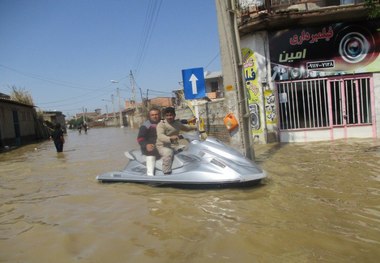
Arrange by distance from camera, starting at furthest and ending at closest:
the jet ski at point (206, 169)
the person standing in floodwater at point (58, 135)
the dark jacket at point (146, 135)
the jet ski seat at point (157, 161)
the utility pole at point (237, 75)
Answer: the person standing in floodwater at point (58, 135)
the utility pole at point (237, 75)
the dark jacket at point (146, 135)
the jet ski seat at point (157, 161)
the jet ski at point (206, 169)

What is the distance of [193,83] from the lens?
10.5 m

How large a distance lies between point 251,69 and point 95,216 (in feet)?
29.7

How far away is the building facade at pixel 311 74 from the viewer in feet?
39.8

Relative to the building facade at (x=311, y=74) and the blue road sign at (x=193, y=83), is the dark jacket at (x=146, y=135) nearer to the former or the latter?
the blue road sign at (x=193, y=83)

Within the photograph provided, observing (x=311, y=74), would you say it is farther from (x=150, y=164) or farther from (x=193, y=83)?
(x=150, y=164)

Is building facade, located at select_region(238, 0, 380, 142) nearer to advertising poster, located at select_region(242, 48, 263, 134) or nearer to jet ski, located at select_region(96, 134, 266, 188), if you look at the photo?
advertising poster, located at select_region(242, 48, 263, 134)

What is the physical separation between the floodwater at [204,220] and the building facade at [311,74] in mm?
5042

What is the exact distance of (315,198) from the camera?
5.18m

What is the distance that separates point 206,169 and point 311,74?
26.4 ft

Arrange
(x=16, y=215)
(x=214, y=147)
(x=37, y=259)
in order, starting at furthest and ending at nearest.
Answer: (x=214, y=147)
(x=16, y=215)
(x=37, y=259)

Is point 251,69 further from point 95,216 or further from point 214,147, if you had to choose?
point 95,216

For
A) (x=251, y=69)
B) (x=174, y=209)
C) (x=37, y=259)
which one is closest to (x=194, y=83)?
(x=251, y=69)

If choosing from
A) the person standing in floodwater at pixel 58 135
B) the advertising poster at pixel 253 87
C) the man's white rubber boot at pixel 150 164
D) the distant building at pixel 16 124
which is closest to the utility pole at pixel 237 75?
the man's white rubber boot at pixel 150 164

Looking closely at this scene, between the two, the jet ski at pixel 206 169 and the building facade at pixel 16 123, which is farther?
the building facade at pixel 16 123
